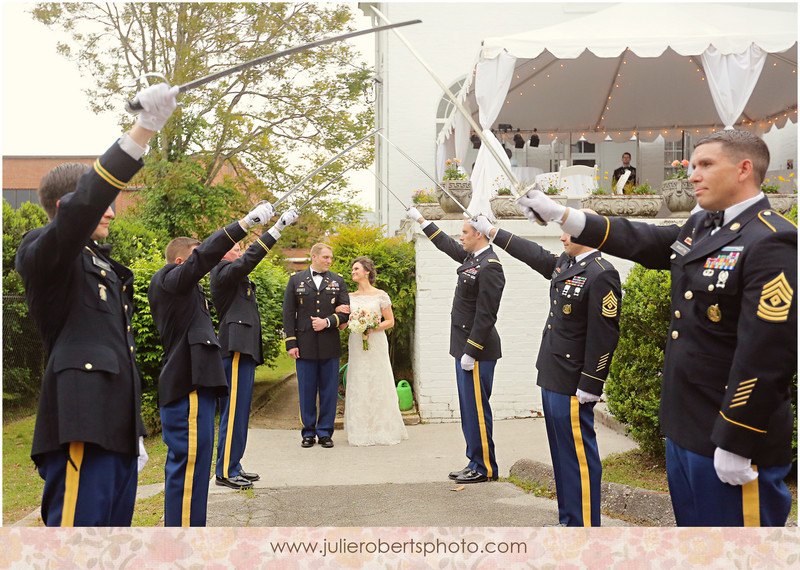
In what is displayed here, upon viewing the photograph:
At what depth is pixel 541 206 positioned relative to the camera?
235 cm

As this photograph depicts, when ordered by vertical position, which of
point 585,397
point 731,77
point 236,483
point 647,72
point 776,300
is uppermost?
point 647,72

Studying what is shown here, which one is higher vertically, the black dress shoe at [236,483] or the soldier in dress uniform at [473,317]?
the soldier in dress uniform at [473,317]

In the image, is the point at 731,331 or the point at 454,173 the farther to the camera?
the point at 454,173

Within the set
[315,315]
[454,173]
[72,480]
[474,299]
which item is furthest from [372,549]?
[454,173]

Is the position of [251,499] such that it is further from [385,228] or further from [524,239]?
[385,228]

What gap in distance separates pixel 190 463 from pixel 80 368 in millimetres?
1168

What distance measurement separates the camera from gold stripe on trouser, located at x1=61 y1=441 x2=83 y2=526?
2.24 m

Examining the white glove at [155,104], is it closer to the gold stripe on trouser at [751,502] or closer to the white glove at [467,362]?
the gold stripe on trouser at [751,502]

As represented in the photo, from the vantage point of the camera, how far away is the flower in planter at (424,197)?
4309 mm

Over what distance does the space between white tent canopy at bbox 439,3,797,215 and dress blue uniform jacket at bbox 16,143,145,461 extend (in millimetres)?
2403

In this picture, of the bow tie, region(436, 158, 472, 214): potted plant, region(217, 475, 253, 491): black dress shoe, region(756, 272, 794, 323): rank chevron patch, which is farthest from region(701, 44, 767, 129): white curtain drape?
region(217, 475, 253, 491): black dress shoe

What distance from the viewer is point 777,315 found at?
2021 mm

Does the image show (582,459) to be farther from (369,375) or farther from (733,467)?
(369,375)

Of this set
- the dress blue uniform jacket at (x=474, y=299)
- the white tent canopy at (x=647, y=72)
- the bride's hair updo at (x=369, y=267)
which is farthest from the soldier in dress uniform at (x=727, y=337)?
the bride's hair updo at (x=369, y=267)
